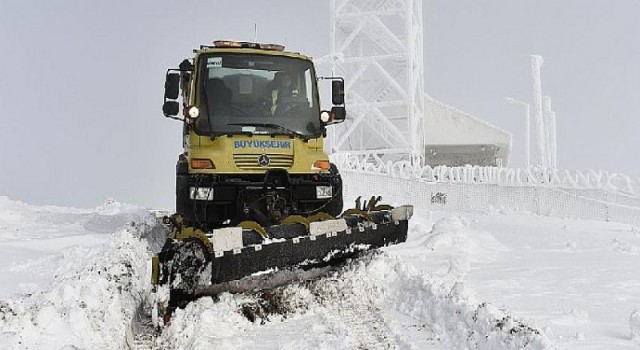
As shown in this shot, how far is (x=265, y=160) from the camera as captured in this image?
766cm

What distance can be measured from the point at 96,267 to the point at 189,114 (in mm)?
2070

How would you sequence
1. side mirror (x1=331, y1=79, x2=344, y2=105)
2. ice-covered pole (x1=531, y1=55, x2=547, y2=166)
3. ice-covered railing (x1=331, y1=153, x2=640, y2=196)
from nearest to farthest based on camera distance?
side mirror (x1=331, y1=79, x2=344, y2=105) → ice-covered railing (x1=331, y1=153, x2=640, y2=196) → ice-covered pole (x1=531, y1=55, x2=547, y2=166)

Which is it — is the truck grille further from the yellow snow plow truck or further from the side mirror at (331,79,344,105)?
the side mirror at (331,79,344,105)

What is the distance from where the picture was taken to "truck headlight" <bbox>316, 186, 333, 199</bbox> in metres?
8.09

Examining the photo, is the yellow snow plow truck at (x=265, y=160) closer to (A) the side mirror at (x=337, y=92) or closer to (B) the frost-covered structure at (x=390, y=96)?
(A) the side mirror at (x=337, y=92)

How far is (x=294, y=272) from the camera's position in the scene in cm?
710

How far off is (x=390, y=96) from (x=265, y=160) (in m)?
25.0

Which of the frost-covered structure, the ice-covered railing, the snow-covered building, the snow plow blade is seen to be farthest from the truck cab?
the snow-covered building

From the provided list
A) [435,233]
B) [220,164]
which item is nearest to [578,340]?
[220,164]

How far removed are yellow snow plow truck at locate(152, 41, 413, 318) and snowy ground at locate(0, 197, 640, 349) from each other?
436 millimetres

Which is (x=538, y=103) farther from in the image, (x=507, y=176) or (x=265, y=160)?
(x=265, y=160)

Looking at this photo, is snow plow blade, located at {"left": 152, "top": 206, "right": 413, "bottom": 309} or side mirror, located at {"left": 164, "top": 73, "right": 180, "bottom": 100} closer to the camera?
snow plow blade, located at {"left": 152, "top": 206, "right": 413, "bottom": 309}

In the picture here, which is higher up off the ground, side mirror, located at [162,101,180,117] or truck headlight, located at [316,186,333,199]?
side mirror, located at [162,101,180,117]

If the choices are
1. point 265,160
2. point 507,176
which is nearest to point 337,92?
point 265,160
